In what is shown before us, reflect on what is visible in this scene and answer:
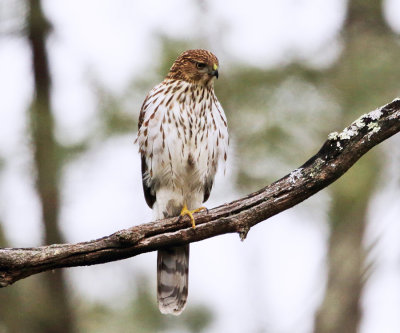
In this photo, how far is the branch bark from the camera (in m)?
3.99

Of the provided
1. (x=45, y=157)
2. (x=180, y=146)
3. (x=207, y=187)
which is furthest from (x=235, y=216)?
(x=45, y=157)

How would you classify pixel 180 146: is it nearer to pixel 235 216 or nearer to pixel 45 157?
pixel 235 216

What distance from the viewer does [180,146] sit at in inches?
209

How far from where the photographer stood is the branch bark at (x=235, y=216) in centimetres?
399

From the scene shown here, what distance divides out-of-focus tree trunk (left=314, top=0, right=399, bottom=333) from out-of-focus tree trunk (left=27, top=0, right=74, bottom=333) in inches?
88.9

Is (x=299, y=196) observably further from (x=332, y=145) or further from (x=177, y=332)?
(x=177, y=332)

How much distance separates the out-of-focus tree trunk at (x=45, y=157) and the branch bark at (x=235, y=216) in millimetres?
2041

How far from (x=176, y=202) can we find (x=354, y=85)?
2288mm

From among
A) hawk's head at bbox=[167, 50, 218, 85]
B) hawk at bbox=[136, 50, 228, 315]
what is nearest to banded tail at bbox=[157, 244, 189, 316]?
hawk at bbox=[136, 50, 228, 315]

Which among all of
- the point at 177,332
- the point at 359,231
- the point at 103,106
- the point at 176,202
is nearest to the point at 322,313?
the point at 359,231

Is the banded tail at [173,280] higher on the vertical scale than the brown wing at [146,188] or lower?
lower

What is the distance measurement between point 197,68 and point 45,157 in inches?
58.1

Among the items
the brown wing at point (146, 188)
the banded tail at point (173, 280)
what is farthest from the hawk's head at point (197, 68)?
the banded tail at point (173, 280)

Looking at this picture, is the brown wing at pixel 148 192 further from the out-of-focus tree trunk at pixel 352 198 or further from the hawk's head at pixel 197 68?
the out-of-focus tree trunk at pixel 352 198
